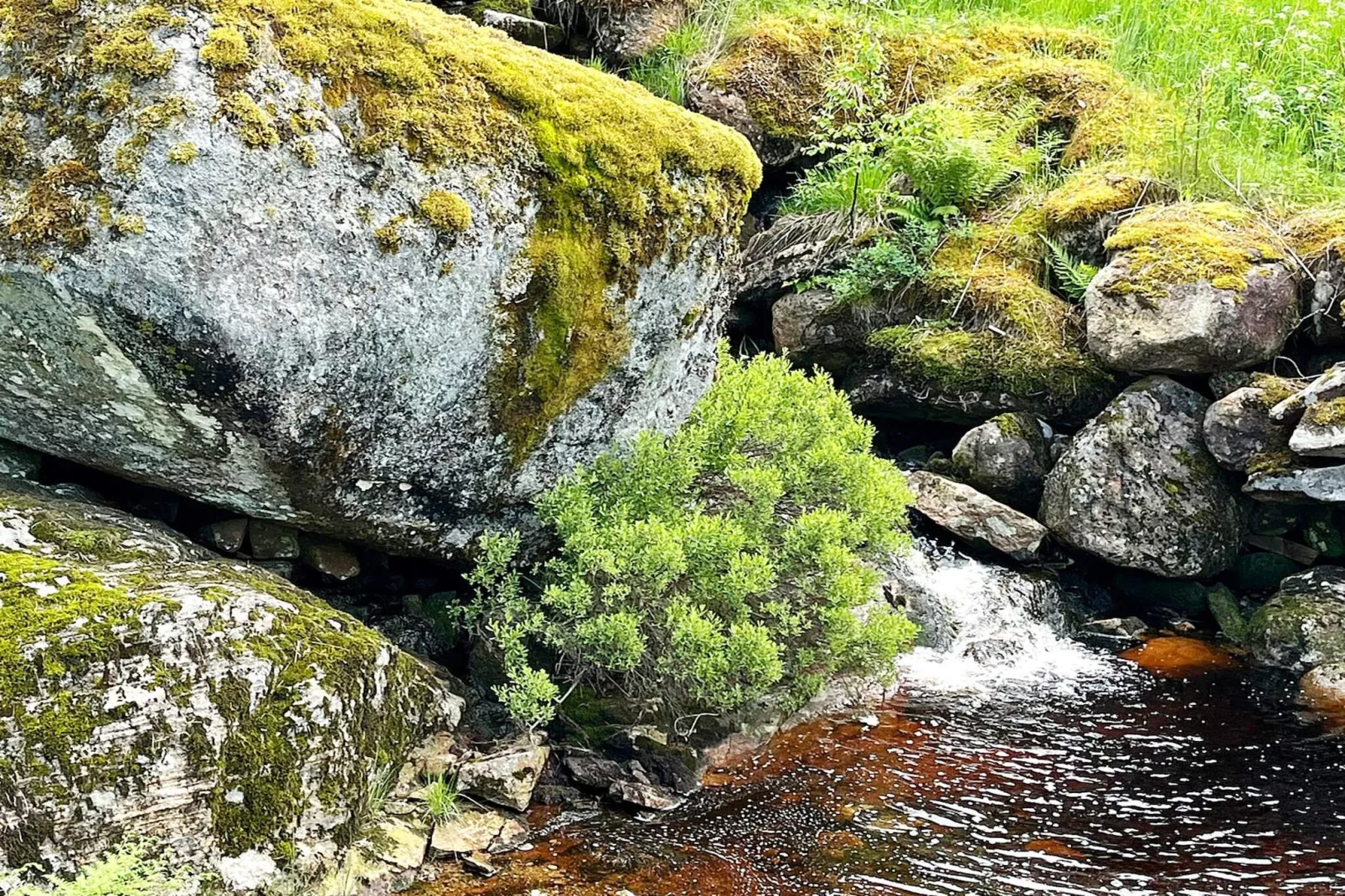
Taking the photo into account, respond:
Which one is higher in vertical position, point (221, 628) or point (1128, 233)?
point (1128, 233)

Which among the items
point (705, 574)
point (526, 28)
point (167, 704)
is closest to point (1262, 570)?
point (705, 574)

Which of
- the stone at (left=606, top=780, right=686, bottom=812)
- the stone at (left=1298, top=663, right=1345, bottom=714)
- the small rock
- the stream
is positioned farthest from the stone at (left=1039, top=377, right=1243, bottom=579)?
the stone at (left=606, top=780, right=686, bottom=812)

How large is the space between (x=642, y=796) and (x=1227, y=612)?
5.83 m

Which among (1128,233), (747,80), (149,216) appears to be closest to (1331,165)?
(1128,233)

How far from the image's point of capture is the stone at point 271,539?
587 centimetres

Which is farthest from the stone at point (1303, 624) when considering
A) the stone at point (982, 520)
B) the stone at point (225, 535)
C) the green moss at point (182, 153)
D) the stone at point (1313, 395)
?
the green moss at point (182, 153)

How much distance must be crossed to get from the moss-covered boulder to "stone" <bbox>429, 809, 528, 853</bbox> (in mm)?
398

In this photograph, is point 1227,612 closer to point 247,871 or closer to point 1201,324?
point 1201,324

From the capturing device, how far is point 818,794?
5.83 metres

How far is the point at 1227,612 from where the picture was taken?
8852mm

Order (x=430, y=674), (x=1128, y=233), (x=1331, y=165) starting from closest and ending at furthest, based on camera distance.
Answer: (x=430, y=674)
(x=1128, y=233)
(x=1331, y=165)

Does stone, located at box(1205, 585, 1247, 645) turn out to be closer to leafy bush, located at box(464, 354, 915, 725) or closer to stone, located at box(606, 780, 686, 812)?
leafy bush, located at box(464, 354, 915, 725)

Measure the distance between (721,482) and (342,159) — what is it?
9.65 ft

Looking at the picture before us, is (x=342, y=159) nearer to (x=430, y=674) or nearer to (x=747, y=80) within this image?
(x=430, y=674)
